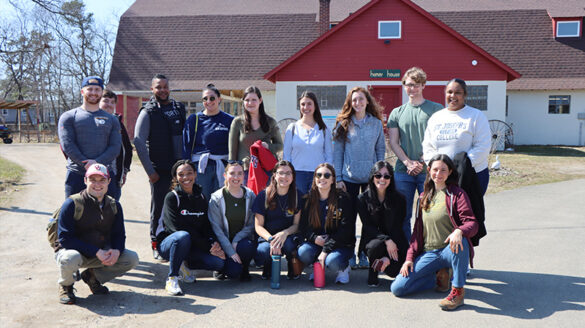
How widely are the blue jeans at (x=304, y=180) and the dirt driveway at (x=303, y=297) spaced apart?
974mm

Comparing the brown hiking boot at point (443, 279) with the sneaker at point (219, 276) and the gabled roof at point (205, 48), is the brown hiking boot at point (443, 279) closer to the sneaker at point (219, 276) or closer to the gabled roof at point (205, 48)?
the sneaker at point (219, 276)

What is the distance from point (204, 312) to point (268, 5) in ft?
96.3

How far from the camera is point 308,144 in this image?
577cm

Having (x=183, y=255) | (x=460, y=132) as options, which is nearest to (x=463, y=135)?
(x=460, y=132)

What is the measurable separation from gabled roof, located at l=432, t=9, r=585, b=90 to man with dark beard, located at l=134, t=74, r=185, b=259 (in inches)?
872

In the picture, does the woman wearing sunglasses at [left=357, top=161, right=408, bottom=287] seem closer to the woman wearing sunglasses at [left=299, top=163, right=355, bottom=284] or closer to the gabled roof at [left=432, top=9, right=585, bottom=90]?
the woman wearing sunglasses at [left=299, top=163, right=355, bottom=284]

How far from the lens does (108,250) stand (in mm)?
4742

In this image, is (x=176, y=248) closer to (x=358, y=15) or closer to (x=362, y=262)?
(x=362, y=262)

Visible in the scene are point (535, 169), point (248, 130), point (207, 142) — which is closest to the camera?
point (248, 130)

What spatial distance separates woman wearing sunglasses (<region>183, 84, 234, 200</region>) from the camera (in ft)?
Answer: 19.6

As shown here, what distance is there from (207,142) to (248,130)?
521 millimetres

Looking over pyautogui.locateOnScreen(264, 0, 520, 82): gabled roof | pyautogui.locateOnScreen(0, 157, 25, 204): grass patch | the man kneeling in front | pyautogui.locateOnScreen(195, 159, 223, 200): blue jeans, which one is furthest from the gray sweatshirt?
pyautogui.locateOnScreen(264, 0, 520, 82): gabled roof

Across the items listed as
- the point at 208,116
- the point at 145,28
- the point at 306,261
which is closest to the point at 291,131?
the point at 208,116

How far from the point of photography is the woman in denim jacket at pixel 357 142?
18.5 feet
